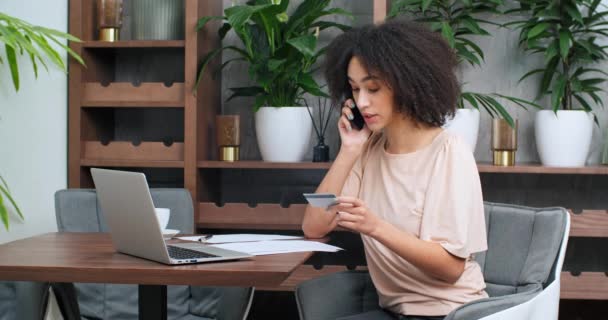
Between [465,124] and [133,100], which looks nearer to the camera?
[465,124]

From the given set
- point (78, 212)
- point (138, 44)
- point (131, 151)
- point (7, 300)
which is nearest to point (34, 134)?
point (131, 151)

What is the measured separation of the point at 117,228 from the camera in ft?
5.78

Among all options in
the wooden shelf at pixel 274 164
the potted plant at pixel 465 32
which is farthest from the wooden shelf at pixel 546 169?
the wooden shelf at pixel 274 164

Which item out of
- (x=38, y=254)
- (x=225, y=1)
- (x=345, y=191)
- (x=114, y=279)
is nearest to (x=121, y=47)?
(x=225, y=1)

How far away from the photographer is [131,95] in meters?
3.30

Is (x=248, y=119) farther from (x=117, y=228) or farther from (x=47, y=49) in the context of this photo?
(x=117, y=228)

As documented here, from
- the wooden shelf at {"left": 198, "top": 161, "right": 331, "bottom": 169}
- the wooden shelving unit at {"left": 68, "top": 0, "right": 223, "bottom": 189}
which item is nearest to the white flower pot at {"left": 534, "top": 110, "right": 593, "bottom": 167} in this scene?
the wooden shelf at {"left": 198, "top": 161, "right": 331, "bottom": 169}

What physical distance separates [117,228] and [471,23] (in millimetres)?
1884

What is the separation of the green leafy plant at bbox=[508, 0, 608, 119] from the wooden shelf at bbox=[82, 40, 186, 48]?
4.49 ft

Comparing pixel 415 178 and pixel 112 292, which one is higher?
pixel 415 178

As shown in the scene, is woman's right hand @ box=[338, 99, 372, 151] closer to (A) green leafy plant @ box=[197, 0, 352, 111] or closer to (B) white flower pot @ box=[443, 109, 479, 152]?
(A) green leafy plant @ box=[197, 0, 352, 111]

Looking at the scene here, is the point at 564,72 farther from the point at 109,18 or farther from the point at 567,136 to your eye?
the point at 109,18

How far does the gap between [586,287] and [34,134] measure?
230 cm

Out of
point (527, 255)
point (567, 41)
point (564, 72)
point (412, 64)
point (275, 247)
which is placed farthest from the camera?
point (564, 72)
